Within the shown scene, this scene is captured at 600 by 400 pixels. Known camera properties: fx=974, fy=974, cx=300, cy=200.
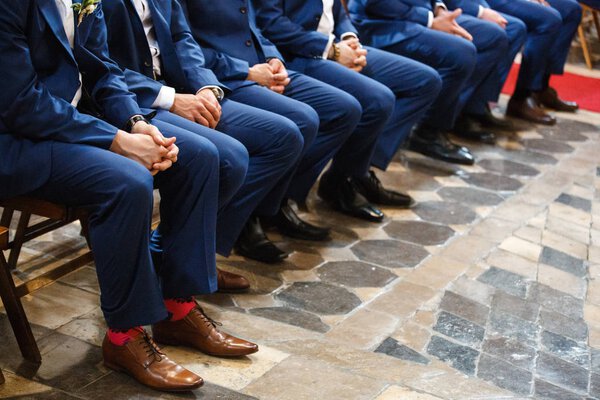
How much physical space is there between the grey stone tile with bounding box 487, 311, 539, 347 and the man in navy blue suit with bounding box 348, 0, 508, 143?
193cm

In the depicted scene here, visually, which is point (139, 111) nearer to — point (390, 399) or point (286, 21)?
point (390, 399)

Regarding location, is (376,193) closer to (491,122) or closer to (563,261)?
(563,261)

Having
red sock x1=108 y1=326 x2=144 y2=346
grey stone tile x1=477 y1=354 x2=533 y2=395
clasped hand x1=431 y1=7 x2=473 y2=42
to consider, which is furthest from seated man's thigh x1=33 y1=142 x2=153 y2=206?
clasped hand x1=431 y1=7 x2=473 y2=42

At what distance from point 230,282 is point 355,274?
1.99ft

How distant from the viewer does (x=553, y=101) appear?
276 inches

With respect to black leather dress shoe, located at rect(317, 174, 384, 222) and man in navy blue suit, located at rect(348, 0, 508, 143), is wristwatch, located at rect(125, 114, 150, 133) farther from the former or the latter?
man in navy blue suit, located at rect(348, 0, 508, 143)

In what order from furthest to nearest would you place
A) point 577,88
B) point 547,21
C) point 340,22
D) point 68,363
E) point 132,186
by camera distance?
1. point 577,88
2. point 547,21
3. point 340,22
4. point 68,363
5. point 132,186

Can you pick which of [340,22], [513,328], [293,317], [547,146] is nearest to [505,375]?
[513,328]

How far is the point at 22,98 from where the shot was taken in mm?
2631

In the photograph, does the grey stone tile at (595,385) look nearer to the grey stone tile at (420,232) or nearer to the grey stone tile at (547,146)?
the grey stone tile at (420,232)

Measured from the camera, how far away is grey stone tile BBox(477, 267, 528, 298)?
3965 mm

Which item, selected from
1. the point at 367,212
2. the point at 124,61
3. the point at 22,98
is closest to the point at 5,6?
the point at 22,98

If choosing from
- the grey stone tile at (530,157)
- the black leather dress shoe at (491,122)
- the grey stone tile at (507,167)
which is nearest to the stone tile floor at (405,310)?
the grey stone tile at (507,167)

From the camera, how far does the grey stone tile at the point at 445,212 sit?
467 cm
